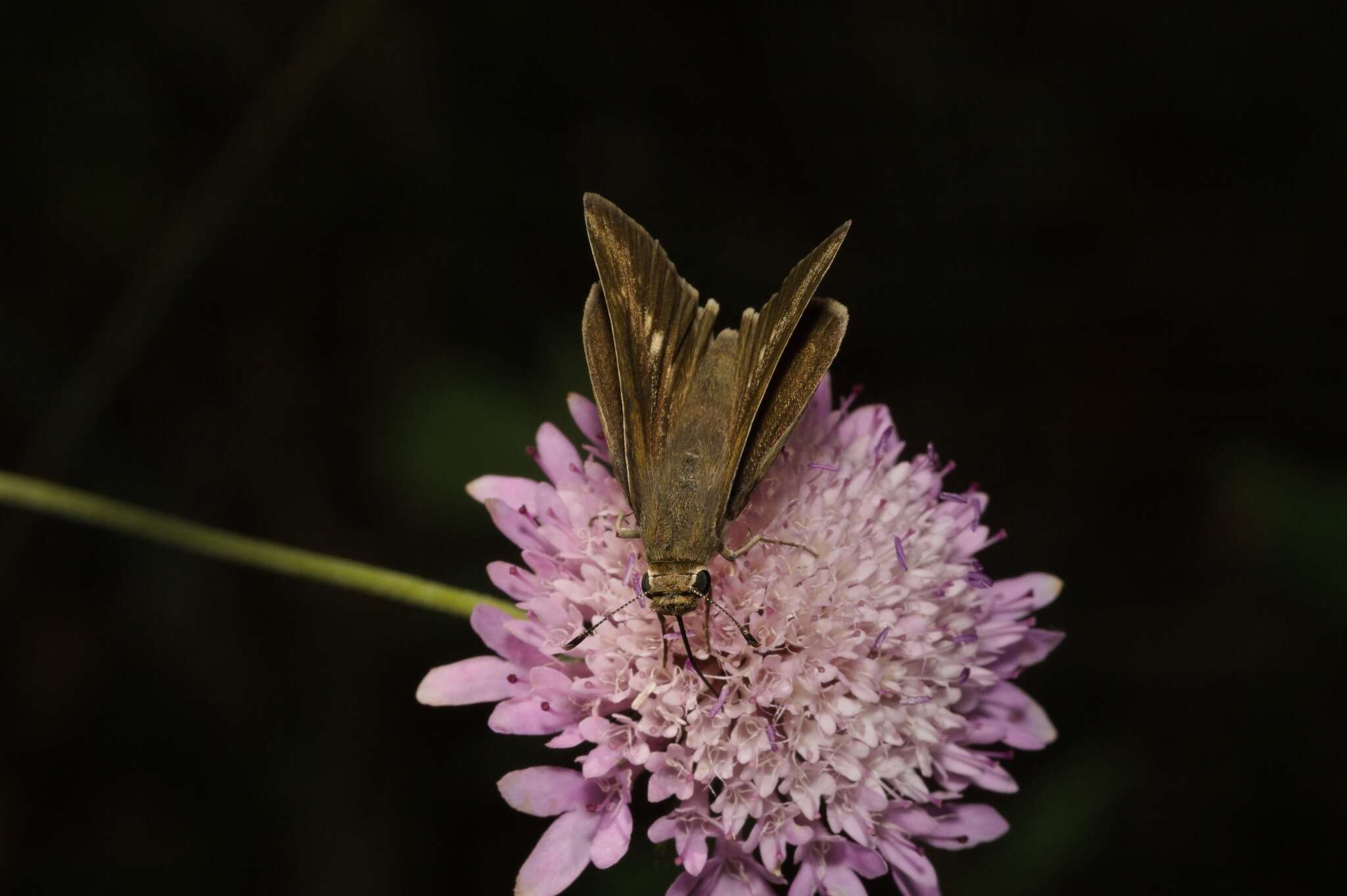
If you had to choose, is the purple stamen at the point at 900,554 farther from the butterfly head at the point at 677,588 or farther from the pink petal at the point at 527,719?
the pink petal at the point at 527,719

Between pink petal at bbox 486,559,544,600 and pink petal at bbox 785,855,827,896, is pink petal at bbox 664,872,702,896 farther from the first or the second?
pink petal at bbox 486,559,544,600

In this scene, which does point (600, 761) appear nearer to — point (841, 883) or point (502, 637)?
point (502, 637)

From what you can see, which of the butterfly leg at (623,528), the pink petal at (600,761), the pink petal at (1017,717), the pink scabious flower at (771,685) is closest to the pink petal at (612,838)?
the pink scabious flower at (771,685)

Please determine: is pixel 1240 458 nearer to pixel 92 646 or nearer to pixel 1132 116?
pixel 1132 116

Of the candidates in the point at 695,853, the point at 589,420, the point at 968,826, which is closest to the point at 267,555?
the point at 589,420

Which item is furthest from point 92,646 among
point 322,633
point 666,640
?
point 666,640

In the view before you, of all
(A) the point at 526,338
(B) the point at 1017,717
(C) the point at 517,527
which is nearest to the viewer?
(C) the point at 517,527
